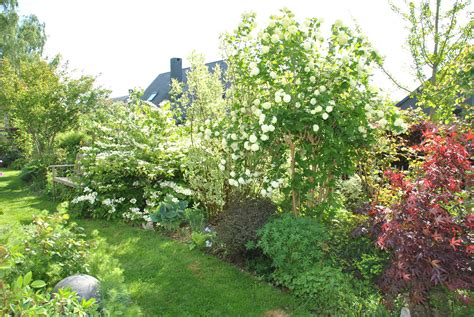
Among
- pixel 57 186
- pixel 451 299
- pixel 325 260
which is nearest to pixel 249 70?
pixel 325 260

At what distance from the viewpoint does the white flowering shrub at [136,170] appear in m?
6.09

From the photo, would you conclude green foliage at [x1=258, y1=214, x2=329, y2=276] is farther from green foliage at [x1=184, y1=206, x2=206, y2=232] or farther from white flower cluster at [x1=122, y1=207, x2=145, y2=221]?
white flower cluster at [x1=122, y1=207, x2=145, y2=221]

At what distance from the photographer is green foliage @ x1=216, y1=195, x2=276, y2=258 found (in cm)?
389

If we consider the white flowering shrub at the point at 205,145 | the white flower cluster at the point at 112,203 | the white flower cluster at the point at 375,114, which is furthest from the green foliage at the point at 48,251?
the white flower cluster at the point at 375,114

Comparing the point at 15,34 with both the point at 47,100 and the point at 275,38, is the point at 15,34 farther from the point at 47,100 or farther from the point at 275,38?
the point at 275,38

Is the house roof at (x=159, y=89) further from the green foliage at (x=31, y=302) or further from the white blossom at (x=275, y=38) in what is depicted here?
the green foliage at (x=31, y=302)

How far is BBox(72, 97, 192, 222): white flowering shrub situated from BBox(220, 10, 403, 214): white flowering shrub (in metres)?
2.19

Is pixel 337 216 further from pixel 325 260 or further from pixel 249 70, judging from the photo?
pixel 249 70

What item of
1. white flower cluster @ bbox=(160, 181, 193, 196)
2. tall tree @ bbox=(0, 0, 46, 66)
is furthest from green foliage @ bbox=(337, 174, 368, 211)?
tall tree @ bbox=(0, 0, 46, 66)

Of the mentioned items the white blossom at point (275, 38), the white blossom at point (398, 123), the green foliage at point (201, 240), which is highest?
the white blossom at point (275, 38)

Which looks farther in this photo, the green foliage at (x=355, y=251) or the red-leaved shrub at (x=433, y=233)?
the green foliage at (x=355, y=251)

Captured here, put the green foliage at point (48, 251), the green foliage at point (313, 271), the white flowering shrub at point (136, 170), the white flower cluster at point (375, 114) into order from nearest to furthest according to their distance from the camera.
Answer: the green foliage at point (48, 251) → the green foliage at point (313, 271) → the white flower cluster at point (375, 114) → the white flowering shrub at point (136, 170)

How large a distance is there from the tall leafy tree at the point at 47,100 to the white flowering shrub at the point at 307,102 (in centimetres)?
782

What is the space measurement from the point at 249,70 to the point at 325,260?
224cm
